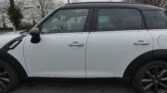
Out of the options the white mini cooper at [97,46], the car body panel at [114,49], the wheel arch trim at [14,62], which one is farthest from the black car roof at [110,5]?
the wheel arch trim at [14,62]

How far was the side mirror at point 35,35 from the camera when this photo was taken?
355cm

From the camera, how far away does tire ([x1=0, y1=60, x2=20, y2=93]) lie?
151 inches

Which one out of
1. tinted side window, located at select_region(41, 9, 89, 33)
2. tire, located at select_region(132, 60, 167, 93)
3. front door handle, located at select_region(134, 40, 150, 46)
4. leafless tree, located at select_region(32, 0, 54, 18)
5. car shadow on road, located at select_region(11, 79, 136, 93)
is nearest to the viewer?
front door handle, located at select_region(134, 40, 150, 46)

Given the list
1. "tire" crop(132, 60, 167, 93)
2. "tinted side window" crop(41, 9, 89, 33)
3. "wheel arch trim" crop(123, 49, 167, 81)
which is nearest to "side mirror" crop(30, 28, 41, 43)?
"tinted side window" crop(41, 9, 89, 33)

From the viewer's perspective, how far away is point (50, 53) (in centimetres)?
369

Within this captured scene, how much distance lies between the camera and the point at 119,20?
3.70 metres

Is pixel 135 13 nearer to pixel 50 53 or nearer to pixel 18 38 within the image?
pixel 50 53

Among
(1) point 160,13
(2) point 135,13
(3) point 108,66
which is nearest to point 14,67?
(3) point 108,66

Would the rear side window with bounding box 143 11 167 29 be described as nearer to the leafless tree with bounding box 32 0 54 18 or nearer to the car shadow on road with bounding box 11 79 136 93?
the car shadow on road with bounding box 11 79 136 93

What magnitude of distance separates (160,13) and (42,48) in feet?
6.91

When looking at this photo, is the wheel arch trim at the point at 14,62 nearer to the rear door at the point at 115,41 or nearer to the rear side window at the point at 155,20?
the rear door at the point at 115,41

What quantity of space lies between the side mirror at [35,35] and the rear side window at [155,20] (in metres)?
1.84

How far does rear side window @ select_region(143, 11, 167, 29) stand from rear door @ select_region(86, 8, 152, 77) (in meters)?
0.11

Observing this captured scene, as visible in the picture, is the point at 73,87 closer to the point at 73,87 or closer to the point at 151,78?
the point at 73,87
